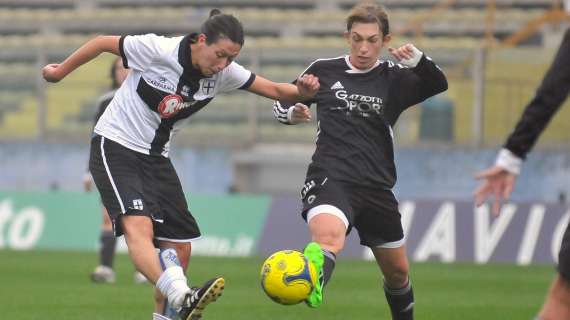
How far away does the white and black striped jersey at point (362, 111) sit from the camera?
8352 mm

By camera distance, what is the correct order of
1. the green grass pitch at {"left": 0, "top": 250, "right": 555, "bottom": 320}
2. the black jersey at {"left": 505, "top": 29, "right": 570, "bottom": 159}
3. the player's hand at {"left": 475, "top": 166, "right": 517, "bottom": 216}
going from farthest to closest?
the green grass pitch at {"left": 0, "top": 250, "right": 555, "bottom": 320} → the black jersey at {"left": 505, "top": 29, "right": 570, "bottom": 159} → the player's hand at {"left": 475, "top": 166, "right": 517, "bottom": 216}

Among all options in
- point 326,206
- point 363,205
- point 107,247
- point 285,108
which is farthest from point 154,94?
point 107,247

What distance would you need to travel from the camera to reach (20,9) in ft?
104

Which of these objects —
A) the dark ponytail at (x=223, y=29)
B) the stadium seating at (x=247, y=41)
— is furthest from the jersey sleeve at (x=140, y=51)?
the stadium seating at (x=247, y=41)

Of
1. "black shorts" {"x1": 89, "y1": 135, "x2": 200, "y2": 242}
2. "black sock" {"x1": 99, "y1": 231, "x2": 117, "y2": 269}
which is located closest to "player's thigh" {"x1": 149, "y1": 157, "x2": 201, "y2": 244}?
"black shorts" {"x1": 89, "y1": 135, "x2": 200, "y2": 242}

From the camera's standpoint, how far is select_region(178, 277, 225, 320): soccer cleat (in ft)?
23.7

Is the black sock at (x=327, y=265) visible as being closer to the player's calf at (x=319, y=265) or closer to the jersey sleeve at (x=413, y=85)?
the player's calf at (x=319, y=265)

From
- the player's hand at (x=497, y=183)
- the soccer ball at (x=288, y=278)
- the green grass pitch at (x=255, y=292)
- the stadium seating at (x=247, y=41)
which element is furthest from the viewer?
the stadium seating at (x=247, y=41)

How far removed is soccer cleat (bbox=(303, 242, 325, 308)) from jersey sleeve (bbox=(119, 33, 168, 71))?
1633mm

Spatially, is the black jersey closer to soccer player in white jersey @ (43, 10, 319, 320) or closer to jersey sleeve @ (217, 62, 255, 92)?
soccer player in white jersey @ (43, 10, 319, 320)

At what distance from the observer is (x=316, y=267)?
7.45 meters

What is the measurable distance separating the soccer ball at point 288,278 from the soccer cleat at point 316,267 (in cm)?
7

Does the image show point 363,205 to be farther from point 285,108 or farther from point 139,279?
point 139,279

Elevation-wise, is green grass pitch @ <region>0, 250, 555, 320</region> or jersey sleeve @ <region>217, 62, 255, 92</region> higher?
jersey sleeve @ <region>217, 62, 255, 92</region>
